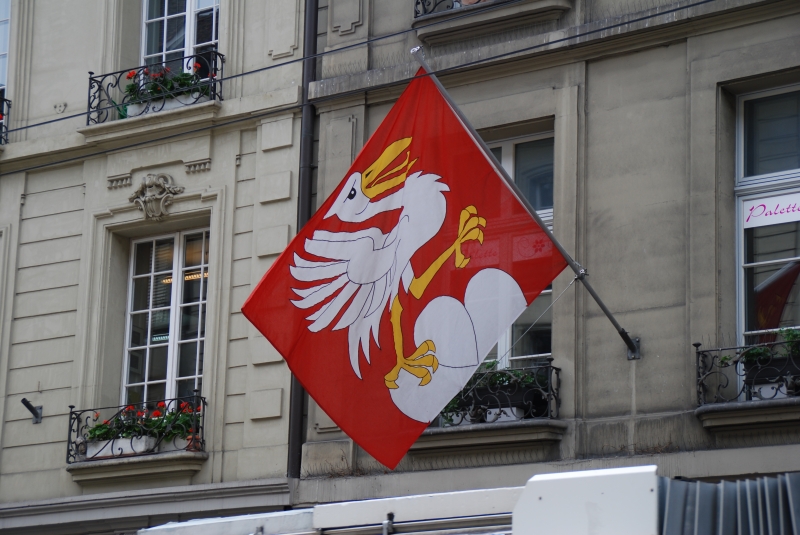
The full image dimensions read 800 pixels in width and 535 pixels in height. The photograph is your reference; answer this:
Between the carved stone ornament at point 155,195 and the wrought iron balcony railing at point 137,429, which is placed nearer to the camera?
the wrought iron balcony railing at point 137,429

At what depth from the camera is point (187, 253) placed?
1630 centimetres

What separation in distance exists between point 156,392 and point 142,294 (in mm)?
1255

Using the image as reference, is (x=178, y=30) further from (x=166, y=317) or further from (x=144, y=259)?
(x=166, y=317)

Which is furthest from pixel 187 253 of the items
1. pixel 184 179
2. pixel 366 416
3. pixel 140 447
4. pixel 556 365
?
pixel 366 416

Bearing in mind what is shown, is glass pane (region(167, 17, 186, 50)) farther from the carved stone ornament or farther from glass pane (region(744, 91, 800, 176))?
glass pane (region(744, 91, 800, 176))

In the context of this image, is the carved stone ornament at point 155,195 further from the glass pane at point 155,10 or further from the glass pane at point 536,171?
the glass pane at point 536,171

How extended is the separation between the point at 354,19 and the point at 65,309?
4.78 metres

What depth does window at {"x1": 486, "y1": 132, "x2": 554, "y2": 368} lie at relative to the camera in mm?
13555

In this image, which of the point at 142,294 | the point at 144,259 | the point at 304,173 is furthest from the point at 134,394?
the point at 304,173

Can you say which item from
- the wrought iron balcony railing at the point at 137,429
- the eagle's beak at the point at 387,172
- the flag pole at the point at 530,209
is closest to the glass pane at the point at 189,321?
the wrought iron balcony railing at the point at 137,429

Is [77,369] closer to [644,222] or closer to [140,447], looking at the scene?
[140,447]

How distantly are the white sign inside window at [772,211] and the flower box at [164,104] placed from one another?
21.4 feet

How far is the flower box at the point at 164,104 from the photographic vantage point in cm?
1625

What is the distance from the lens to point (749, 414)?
11.6 meters
